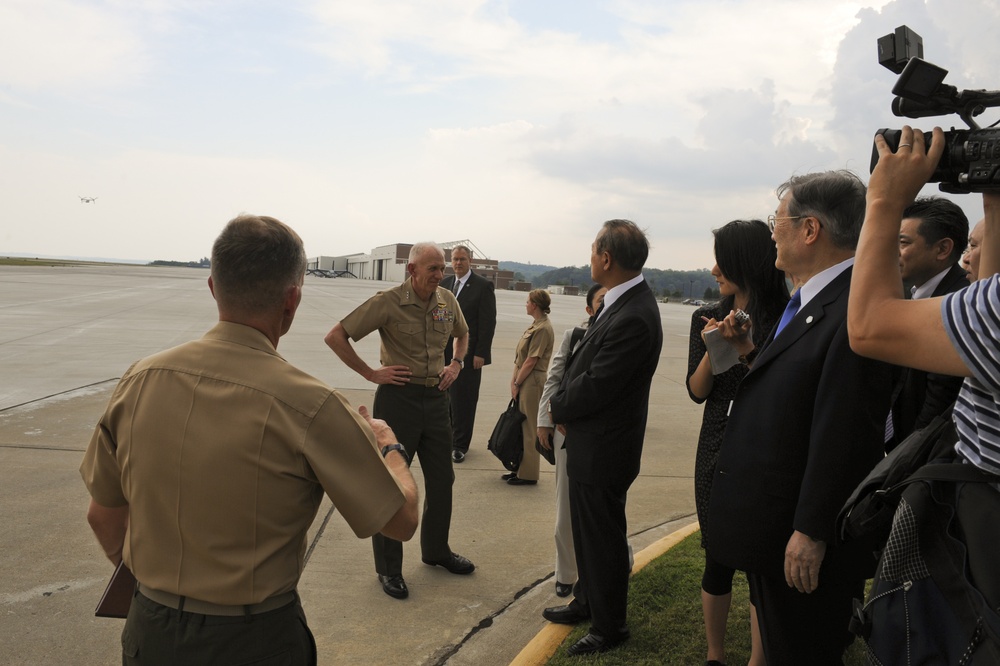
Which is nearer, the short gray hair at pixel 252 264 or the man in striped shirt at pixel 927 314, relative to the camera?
the man in striped shirt at pixel 927 314

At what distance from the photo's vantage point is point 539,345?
664cm

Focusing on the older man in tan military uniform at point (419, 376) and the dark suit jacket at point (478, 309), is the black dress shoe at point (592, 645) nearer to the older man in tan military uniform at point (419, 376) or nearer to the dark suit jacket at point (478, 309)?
the older man in tan military uniform at point (419, 376)

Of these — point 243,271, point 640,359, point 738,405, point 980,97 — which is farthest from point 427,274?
point 980,97

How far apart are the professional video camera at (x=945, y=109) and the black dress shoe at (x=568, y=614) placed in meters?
3.01


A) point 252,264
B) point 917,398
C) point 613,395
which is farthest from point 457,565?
point 252,264

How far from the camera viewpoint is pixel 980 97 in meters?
1.78

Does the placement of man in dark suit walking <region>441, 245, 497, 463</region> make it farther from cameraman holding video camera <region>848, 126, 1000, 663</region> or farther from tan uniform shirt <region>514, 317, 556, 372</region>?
cameraman holding video camera <region>848, 126, 1000, 663</region>

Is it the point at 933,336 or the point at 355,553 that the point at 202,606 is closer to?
the point at 933,336

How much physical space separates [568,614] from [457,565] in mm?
985

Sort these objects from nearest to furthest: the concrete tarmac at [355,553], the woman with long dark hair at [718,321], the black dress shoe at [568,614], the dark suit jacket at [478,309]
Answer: the woman with long dark hair at [718,321] < the concrete tarmac at [355,553] < the black dress shoe at [568,614] < the dark suit jacket at [478,309]

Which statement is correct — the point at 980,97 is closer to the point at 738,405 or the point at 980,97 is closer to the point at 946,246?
the point at 738,405

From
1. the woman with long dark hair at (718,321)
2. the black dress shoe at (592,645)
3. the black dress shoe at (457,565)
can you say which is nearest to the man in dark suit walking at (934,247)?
the woman with long dark hair at (718,321)

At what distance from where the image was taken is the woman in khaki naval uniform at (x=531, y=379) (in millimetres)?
6453

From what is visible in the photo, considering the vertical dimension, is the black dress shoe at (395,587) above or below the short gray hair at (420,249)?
below
